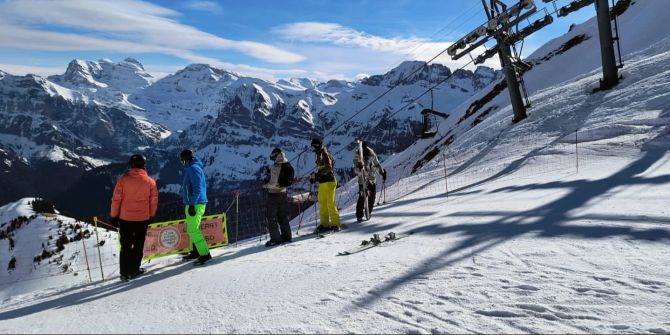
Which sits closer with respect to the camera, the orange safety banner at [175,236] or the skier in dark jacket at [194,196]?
the skier in dark jacket at [194,196]

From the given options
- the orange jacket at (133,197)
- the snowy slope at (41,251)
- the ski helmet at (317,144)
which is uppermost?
the ski helmet at (317,144)

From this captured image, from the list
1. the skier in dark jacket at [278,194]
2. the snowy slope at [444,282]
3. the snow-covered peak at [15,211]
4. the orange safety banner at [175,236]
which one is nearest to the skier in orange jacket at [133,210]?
the snowy slope at [444,282]

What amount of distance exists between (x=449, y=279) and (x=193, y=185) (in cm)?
483

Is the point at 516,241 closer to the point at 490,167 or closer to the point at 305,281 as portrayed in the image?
the point at 305,281

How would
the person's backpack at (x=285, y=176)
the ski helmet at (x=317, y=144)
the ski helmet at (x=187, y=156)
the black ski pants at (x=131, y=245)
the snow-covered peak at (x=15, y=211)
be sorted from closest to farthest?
the black ski pants at (x=131, y=245)
the ski helmet at (x=187, y=156)
the person's backpack at (x=285, y=176)
the ski helmet at (x=317, y=144)
the snow-covered peak at (x=15, y=211)

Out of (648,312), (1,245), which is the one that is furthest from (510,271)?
(1,245)

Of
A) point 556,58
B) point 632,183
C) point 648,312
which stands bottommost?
point 648,312

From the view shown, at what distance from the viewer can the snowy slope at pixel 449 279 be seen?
13.7ft

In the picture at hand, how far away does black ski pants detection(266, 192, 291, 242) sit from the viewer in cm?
945

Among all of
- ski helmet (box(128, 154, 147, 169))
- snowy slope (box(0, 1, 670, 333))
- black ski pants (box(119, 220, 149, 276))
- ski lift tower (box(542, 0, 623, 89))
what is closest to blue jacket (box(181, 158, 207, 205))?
ski helmet (box(128, 154, 147, 169))

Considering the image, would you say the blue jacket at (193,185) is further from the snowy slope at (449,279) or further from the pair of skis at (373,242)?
the pair of skis at (373,242)

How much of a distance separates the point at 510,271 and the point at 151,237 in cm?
711

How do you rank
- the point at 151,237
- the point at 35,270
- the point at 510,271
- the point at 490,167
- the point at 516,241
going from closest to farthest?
the point at 510,271 < the point at 516,241 < the point at 151,237 < the point at 490,167 < the point at 35,270

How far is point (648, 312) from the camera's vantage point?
3.96 metres
